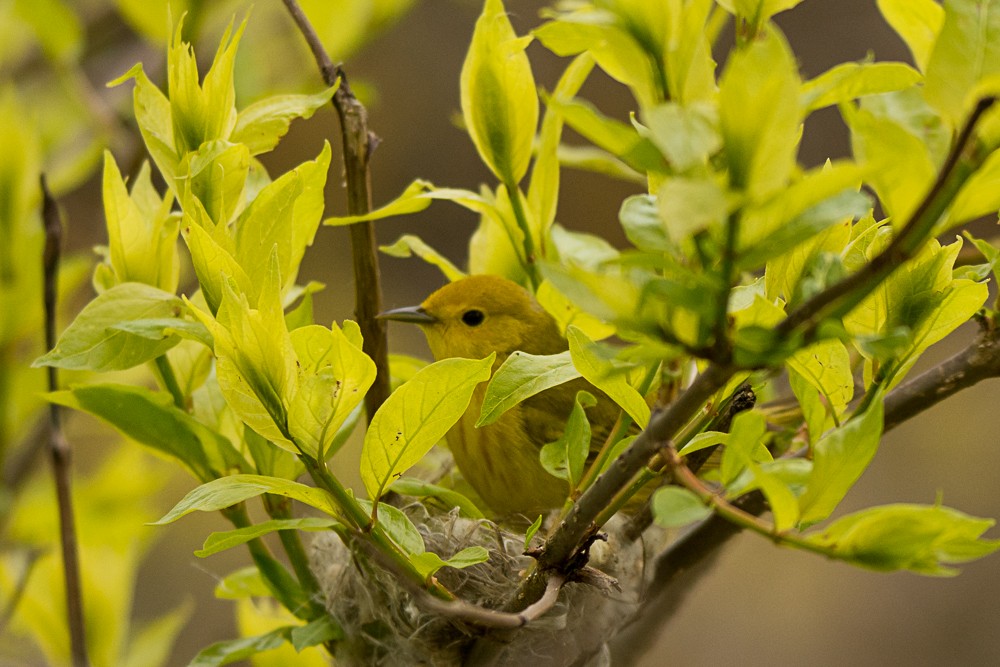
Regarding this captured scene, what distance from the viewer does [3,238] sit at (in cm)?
82

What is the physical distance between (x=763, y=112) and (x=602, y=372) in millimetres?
142

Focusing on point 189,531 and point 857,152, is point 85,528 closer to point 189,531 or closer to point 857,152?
point 857,152

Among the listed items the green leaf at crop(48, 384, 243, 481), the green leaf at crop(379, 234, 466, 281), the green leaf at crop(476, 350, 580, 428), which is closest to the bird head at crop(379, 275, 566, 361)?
the green leaf at crop(379, 234, 466, 281)

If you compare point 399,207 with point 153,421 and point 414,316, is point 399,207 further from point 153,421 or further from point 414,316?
point 414,316

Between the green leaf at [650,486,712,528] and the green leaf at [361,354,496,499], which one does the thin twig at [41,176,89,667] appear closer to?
the green leaf at [361,354,496,499]

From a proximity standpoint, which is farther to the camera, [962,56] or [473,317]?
[473,317]

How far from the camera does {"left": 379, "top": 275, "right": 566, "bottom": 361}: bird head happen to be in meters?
0.99

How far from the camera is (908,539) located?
32cm

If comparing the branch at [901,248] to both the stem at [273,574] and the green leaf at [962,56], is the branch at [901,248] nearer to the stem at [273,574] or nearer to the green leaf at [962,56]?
the green leaf at [962,56]

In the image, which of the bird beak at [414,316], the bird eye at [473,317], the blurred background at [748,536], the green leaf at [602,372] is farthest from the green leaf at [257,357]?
the blurred background at [748,536]

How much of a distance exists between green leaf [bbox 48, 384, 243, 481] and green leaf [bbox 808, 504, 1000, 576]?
353 millimetres

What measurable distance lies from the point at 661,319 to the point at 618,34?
119mm

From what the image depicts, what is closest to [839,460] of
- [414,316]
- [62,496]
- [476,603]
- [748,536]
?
[476,603]

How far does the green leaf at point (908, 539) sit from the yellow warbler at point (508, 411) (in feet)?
1.54
